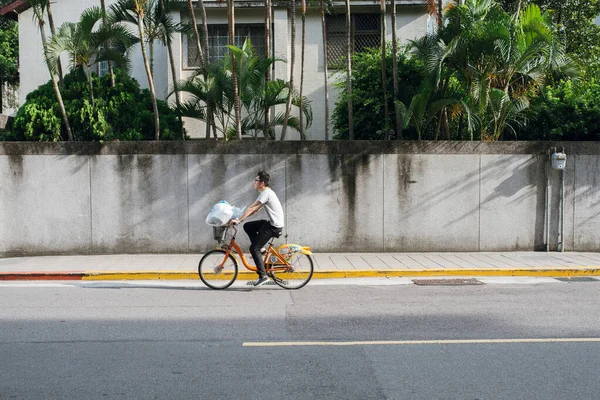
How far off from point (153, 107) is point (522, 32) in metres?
8.80

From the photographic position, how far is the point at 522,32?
41.4ft

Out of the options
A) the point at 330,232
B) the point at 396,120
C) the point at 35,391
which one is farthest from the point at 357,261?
the point at 35,391

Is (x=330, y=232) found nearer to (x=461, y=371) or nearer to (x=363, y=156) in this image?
(x=363, y=156)

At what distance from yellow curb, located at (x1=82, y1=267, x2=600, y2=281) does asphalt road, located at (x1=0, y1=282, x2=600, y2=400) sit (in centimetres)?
122

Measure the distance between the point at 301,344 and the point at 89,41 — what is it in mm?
9682

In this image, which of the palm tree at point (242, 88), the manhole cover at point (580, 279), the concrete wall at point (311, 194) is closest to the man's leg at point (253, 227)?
the concrete wall at point (311, 194)

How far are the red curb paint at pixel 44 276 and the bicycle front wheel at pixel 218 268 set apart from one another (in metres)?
2.69

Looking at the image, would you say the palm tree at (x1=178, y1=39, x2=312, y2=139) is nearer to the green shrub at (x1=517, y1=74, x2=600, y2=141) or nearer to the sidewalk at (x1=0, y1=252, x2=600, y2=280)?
the sidewalk at (x1=0, y1=252, x2=600, y2=280)

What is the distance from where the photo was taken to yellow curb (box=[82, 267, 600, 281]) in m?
10.5

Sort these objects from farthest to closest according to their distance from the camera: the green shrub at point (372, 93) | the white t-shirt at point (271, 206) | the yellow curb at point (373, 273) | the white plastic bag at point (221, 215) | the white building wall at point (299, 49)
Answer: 1. the white building wall at point (299, 49)
2. the green shrub at point (372, 93)
3. the yellow curb at point (373, 273)
4. the white t-shirt at point (271, 206)
5. the white plastic bag at point (221, 215)

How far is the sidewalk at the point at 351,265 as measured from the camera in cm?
1054

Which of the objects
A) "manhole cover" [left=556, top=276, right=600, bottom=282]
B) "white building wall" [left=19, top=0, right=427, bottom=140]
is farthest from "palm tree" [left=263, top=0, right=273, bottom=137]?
"manhole cover" [left=556, top=276, right=600, bottom=282]

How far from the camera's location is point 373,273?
10.6 m

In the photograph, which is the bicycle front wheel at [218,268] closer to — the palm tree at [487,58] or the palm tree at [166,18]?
the palm tree at [487,58]
